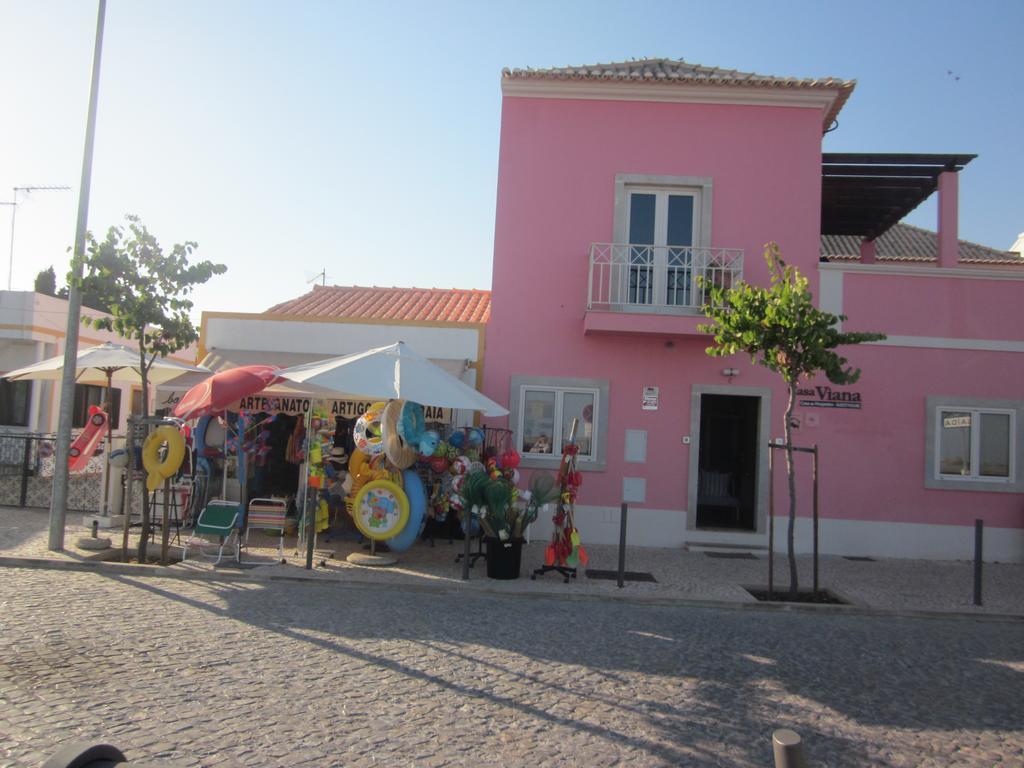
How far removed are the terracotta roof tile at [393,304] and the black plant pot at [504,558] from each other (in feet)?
20.8

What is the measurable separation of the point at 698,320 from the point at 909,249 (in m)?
14.5

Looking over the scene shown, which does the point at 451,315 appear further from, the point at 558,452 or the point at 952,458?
the point at 952,458

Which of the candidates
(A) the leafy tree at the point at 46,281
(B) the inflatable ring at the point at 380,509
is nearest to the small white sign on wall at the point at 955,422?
(B) the inflatable ring at the point at 380,509

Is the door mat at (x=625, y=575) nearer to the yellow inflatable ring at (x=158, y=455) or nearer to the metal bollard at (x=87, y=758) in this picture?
the yellow inflatable ring at (x=158, y=455)

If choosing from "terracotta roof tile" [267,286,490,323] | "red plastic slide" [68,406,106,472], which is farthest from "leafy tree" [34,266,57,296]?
"red plastic slide" [68,406,106,472]

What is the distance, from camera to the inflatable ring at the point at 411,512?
390 inches

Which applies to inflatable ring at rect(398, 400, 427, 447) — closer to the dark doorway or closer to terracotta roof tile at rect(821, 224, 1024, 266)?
the dark doorway

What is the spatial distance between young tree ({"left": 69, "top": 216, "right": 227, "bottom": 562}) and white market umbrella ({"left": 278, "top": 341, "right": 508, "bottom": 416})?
1.46 m

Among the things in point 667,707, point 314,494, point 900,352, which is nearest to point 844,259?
point 900,352

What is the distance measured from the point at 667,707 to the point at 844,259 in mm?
18175

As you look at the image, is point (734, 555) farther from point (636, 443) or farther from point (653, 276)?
point (653, 276)

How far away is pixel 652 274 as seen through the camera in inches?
499

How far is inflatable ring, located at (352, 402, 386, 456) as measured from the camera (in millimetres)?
9875

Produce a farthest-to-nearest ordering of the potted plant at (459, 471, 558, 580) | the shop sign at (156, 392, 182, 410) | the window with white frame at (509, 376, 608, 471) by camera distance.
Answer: the shop sign at (156, 392, 182, 410)
the window with white frame at (509, 376, 608, 471)
the potted plant at (459, 471, 558, 580)
